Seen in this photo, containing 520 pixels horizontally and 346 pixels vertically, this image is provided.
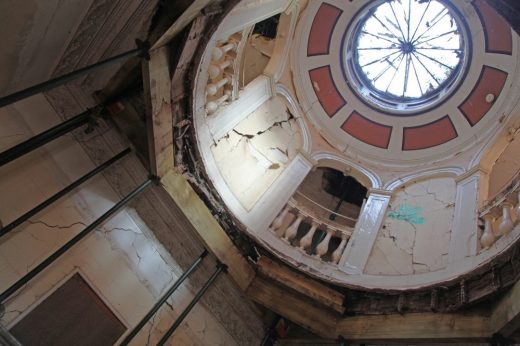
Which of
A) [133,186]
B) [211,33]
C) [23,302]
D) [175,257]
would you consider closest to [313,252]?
[175,257]

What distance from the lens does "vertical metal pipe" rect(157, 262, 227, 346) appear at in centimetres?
425

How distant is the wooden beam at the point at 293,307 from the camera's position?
5.45 meters

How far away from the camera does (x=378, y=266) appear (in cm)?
619

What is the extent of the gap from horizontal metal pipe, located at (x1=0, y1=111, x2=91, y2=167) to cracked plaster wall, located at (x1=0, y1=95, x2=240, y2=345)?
14cm

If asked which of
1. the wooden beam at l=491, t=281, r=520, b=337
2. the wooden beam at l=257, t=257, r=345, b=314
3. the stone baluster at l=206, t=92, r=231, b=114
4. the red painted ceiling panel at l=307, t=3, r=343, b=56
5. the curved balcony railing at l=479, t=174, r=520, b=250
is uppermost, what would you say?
the red painted ceiling panel at l=307, t=3, r=343, b=56

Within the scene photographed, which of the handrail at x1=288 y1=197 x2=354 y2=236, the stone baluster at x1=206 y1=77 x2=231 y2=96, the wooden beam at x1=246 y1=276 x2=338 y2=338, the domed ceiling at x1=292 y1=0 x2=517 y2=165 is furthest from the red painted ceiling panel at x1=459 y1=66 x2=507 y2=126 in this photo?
the wooden beam at x1=246 y1=276 x2=338 y2=338

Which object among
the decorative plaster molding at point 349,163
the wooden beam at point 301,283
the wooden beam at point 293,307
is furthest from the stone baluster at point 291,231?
the decorative plaster molding at point 349,163

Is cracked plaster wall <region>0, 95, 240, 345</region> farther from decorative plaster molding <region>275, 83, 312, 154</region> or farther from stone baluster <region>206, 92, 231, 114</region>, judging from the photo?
decorative plaster molding <region>275, 83, 312, 154</region>

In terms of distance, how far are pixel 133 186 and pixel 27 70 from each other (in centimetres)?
168

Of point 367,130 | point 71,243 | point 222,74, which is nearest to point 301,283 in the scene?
point 71,243

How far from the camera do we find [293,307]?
18.4 ft

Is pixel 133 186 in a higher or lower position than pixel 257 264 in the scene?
lower

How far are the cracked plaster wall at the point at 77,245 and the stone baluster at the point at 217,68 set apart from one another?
196 centimetres

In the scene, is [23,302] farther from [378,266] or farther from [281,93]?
[281,93]
